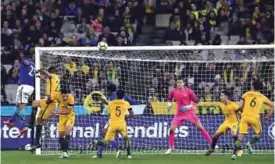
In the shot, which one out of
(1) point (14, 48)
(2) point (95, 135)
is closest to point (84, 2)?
(1) point (14, 48)

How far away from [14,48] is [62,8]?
3056mm

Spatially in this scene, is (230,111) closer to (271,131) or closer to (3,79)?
(271,131)

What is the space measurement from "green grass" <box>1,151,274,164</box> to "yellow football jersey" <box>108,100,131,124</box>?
0.83m

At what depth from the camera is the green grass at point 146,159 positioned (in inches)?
689

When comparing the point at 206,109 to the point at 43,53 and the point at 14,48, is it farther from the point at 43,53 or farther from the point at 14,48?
the point at 14,48

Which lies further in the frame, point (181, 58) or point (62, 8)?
point (62, 8)

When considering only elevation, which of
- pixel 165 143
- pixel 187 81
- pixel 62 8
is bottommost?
pixel 165 143

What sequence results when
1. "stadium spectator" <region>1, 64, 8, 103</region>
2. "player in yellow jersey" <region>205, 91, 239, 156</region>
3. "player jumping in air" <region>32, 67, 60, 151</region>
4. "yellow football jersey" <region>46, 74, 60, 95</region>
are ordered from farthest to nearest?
"stadium spectator" <region>1, 64, 8, 103</region>, "yellow football jersey" <region>46, 74, 60, 95</region>, "player jumping in air" <region>32, 67, 60, 151</region>, "player in yellow jersey" <region>205, 91, 239, 156</region>

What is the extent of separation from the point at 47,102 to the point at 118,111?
1.99m

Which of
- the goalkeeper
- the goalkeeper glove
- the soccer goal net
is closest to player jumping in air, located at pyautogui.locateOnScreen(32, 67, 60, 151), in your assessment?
the soccer goal net

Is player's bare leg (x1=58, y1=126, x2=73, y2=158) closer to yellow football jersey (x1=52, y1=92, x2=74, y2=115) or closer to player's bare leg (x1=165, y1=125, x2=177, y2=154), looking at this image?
yellow football jersey (x1=52, y1=92, x2=74, y2=115)

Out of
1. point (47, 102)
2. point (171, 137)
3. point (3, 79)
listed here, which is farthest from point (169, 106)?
point (3, 79)

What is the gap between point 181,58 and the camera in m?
24.1

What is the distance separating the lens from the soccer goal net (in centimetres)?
2173
